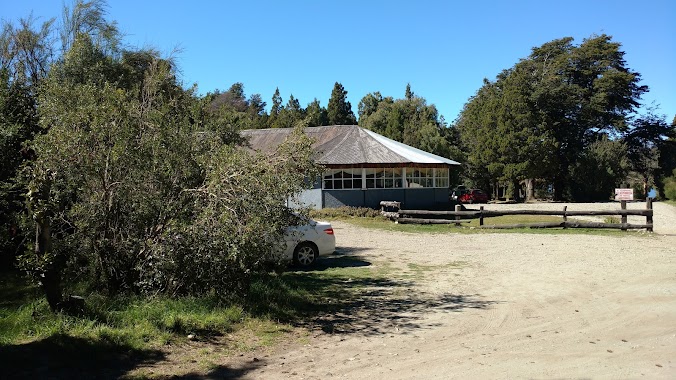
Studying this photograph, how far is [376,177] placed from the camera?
105ft

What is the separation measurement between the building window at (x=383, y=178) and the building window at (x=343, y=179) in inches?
26.8

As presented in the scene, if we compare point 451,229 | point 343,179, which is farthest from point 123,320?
point 343,179

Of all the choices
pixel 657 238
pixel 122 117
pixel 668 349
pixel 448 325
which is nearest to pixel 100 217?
pixel 122 117

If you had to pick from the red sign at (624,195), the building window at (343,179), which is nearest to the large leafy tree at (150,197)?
the red sign at (624,195)

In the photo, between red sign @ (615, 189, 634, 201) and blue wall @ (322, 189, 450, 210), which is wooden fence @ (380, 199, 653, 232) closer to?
red sign @ (615, 189, 634, 201)

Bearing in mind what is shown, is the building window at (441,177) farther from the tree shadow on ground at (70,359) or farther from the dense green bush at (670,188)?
the tree shadow on ground at (70,359)

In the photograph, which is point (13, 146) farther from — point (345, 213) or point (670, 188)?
point (670, 188)

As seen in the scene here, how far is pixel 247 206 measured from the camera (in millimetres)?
7199

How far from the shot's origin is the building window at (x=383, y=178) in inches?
1261

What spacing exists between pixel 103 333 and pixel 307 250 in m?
6.88

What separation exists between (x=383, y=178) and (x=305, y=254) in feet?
66.2

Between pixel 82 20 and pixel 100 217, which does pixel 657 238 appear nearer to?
pixel 100 217

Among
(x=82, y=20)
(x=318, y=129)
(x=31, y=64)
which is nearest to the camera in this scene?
(x=31, y=64)

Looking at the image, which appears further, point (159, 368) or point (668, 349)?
point (668, 349)
